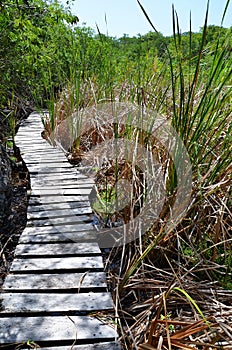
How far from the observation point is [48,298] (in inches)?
62.7

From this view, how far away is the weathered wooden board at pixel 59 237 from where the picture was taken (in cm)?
211

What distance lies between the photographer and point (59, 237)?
7.09ft

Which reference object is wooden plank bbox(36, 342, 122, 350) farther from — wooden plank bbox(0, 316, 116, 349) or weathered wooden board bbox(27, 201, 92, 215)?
weathered wooden board bbox(27, 201, 92, 215)

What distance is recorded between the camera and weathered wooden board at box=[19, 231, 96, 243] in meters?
2.11

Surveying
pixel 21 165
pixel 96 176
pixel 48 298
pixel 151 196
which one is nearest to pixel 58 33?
pixel 21 165

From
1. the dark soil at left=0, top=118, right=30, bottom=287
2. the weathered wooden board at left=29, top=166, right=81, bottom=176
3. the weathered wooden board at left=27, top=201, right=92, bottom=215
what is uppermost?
the weathered wooden board at left=29, top=166, right=81, bottom=176

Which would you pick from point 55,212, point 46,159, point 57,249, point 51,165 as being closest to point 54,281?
point 57,249

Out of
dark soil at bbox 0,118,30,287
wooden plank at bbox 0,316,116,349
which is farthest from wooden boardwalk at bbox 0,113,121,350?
dark soil at bbox 0,118,30,287

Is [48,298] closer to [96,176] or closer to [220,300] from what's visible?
[220,300]

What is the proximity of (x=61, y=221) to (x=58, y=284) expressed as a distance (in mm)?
718

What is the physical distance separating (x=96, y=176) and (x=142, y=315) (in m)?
1.66

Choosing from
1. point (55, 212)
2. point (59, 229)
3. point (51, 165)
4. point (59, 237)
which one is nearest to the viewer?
point (59, 237)

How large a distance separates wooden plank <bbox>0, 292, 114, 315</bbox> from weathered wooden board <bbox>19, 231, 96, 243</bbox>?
50cm

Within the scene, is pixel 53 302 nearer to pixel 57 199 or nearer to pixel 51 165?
pixel 57 199
